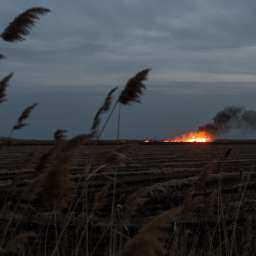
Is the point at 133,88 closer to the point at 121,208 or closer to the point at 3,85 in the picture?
the point at 3,85

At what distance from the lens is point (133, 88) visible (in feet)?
9.20

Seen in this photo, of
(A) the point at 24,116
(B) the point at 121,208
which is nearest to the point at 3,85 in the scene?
(A) the point at 24,116

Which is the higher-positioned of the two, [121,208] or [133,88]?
[133,88]

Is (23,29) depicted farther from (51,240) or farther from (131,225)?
(131,225)

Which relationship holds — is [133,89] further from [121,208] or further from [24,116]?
[121,208]

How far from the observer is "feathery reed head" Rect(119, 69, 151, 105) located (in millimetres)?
2742

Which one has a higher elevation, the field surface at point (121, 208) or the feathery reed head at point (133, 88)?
the feathery reed head at point (133, 88)

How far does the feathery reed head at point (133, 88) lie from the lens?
274 centimetres

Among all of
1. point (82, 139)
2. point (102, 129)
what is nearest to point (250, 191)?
point (102, 129)

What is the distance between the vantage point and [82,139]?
7.59ft

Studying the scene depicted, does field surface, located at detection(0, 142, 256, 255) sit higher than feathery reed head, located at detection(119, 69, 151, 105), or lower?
lower

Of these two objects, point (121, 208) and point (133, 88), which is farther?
point (121, 208)

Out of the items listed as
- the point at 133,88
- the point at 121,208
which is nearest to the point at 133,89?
the point at 133,88

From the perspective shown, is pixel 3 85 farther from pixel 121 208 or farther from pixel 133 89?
pixel 121 208
